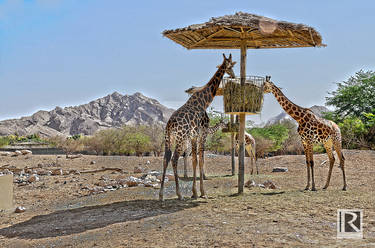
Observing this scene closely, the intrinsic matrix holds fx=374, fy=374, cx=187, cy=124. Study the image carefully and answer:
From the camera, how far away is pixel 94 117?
293 feet

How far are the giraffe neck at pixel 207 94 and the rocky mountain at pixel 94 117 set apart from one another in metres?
63.5

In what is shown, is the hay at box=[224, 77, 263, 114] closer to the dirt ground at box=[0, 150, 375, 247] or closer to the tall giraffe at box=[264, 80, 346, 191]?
the tall giraffe at box=[264, 80, 346, 191]

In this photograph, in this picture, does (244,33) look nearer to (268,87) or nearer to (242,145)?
(268,87)

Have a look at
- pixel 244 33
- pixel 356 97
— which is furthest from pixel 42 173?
pixel 356 97

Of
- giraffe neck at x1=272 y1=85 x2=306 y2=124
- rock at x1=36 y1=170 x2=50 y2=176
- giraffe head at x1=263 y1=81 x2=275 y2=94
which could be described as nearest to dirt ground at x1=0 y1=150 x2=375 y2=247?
giraffe neck at x1=272 y1=85 x2=306 y2=124

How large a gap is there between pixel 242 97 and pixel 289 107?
1879 millimetres

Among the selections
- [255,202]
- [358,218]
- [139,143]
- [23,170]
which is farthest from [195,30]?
[139,143]

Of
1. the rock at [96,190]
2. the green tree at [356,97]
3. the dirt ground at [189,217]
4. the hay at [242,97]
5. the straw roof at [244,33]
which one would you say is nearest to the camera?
the dirt ground at [189,217]

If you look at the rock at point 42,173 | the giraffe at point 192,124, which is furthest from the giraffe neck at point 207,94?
the rock at point 42,173

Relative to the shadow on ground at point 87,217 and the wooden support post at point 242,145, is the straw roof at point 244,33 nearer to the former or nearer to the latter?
the wooden support post at point 242,145

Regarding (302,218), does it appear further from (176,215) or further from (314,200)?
(176,215)

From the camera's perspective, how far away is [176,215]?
7.87m

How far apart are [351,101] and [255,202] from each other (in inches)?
961

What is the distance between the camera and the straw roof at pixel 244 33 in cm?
953
